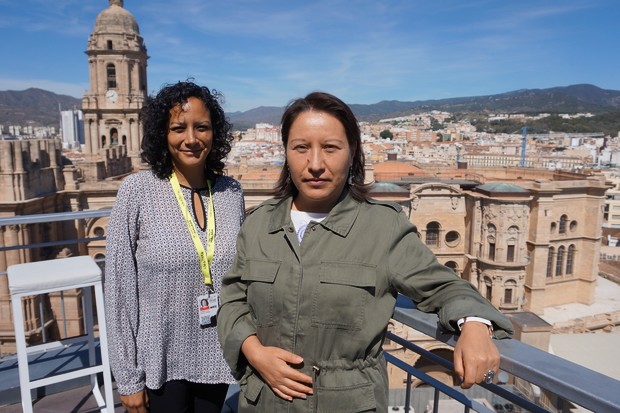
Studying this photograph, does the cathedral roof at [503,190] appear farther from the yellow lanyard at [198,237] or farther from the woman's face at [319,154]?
the woman's face at [319,154]

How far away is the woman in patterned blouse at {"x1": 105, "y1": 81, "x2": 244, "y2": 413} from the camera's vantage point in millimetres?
2336

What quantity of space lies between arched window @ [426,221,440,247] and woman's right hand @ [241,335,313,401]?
73.9ft

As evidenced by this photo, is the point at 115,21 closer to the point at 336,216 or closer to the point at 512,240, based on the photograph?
the point at 512,240

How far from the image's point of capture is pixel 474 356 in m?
1.54

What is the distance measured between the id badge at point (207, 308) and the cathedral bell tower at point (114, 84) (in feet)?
85.8

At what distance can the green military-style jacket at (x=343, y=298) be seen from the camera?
1.75 m

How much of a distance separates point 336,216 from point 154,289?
1.06 m

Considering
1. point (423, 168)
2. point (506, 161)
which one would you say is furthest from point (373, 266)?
point (506, 161)

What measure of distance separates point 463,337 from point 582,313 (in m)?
26.8

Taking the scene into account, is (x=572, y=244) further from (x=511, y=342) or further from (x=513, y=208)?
(x=511, y=342)

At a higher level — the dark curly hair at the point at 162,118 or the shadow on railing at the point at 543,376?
the dark curly hair at the point at 162,118

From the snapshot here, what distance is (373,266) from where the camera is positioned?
1.77m

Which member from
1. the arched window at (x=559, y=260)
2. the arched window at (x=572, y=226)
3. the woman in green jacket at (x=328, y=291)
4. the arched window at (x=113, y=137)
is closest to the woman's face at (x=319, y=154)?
the woman in green jacket at (x=328, y=291)

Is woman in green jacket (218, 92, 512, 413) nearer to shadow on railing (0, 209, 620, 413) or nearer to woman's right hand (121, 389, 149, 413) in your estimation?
shadow on railing (0, 209, 620, 413)
